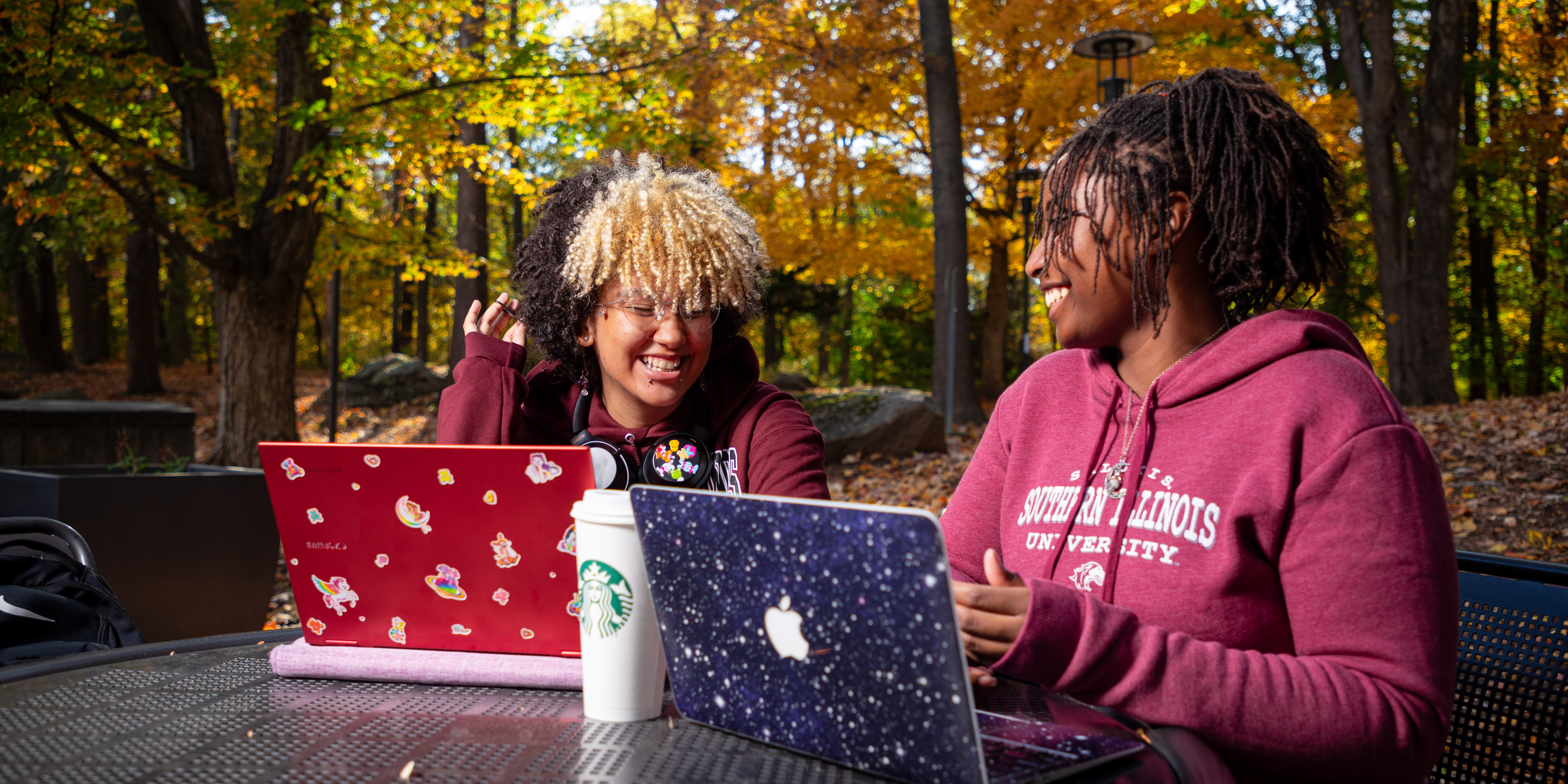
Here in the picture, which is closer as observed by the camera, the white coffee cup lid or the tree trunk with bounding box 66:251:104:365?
the white coffee cup lid

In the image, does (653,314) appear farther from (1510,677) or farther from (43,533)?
(1510,677)

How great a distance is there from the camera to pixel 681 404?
2.31m

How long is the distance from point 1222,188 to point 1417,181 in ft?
36.6

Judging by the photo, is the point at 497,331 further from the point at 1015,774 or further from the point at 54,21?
the point at 54,21

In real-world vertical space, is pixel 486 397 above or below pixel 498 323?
below

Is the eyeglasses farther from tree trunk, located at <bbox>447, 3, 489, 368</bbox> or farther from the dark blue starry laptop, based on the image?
tree trunk, located at <bbox>447, 3, 489, 368</bbox>

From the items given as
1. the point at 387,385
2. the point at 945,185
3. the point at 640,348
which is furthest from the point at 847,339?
the point at 640,348

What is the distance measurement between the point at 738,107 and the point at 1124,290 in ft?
36.3

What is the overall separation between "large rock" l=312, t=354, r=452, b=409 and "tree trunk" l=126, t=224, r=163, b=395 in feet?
8.99

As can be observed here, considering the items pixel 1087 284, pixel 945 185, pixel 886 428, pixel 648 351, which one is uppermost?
pixel 945 185

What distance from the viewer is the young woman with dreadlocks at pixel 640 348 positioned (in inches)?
80.6

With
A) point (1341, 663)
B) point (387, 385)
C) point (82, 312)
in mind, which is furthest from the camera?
point (82, 312)

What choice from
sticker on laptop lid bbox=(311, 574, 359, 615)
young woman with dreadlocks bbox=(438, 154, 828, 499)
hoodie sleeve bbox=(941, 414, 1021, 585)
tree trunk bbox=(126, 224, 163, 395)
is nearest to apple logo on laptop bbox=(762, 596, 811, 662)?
sticker on laptop lid bbox=(311, 574, 359, 615)

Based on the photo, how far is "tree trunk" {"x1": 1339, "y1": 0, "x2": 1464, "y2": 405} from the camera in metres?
10.3
